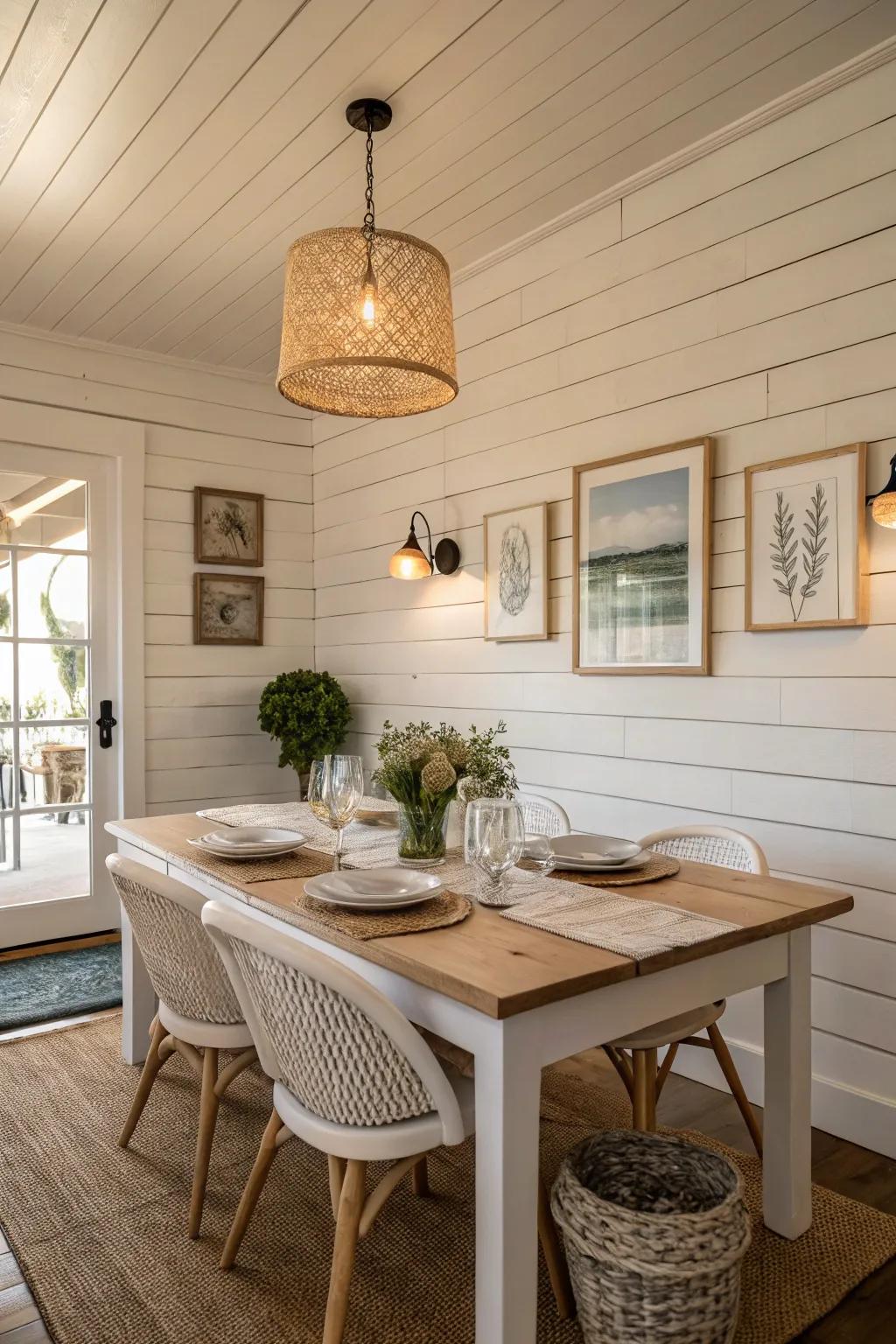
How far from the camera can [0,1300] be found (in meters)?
1.69

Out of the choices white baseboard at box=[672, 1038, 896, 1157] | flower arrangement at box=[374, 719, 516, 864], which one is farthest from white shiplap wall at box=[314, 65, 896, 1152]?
flower arrangement at box=[374, 719, 516, 864]

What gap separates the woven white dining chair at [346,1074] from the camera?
1378 millimetres

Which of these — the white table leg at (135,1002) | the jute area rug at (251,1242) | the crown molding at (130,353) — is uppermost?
the crown molding at (130,353)

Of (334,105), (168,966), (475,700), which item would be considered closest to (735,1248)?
(168,966)

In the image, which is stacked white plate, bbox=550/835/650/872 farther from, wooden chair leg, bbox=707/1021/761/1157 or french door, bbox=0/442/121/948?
french door, bbox=0/442/121/948

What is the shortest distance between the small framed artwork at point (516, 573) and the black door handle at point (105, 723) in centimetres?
183

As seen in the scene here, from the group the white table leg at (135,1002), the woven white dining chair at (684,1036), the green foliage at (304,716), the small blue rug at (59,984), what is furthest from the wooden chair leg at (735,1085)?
the green foliage at (304,716)

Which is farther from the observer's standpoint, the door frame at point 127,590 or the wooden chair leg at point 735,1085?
the door frame at point 127,590

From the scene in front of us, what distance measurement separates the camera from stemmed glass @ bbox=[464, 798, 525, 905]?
1.63 meters

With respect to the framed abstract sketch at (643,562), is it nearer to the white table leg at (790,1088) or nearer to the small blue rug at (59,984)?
the white table leg at (790,1088)

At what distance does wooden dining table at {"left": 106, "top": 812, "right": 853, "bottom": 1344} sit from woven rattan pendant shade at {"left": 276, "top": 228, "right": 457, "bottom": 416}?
1157 mm

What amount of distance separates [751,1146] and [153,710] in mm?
3012

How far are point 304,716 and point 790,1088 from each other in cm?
266

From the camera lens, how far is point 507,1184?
129cm
